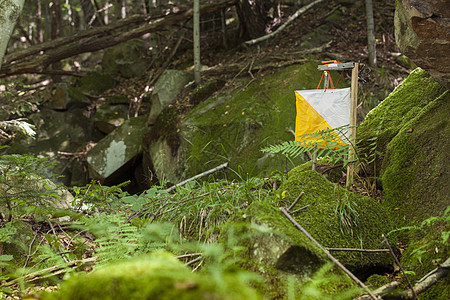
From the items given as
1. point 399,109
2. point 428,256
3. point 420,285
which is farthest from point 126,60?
point 420,285

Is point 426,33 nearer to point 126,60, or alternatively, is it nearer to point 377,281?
point 377,281

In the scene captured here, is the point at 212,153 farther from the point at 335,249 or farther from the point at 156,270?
the point at 156,270

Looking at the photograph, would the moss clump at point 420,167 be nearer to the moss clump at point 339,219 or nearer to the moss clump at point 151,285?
the moss clump at point 339,219

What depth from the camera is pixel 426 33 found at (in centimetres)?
264

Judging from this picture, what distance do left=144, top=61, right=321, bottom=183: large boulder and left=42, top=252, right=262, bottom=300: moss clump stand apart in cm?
478

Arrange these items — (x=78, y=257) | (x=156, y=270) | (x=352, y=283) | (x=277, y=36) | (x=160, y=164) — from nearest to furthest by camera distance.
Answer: (x=156, y=270)
(x=352, y=283)
(x=78, y=257)
(x=160, y=164)
(x=277, y=36)

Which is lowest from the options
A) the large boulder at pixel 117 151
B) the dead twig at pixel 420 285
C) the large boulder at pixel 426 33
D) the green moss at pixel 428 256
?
the large boulder at pixel 117 151

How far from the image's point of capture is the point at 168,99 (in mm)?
7965

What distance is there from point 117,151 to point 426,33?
21.9 feet

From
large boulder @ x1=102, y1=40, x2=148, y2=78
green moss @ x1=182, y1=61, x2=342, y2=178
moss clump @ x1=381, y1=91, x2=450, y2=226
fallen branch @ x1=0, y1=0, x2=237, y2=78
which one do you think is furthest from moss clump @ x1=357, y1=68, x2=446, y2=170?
large boulder @ x1=102, y1=40, x2=148, y2=78

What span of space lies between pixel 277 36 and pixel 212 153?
178 inches

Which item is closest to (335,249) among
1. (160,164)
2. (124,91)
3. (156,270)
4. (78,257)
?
(156,270)

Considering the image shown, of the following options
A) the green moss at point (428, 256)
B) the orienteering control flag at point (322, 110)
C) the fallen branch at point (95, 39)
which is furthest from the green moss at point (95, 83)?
the green moss at point (428, 256)

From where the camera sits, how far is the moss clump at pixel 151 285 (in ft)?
2.94
